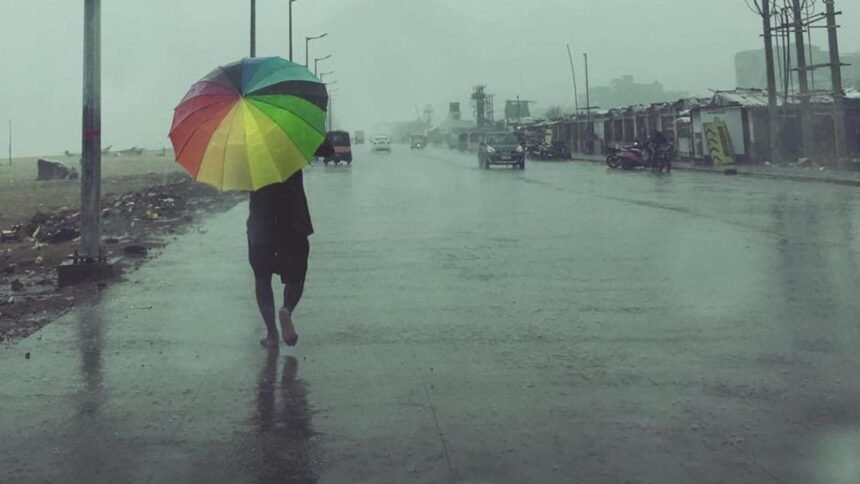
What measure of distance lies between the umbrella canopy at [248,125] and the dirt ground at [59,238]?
2.74 m

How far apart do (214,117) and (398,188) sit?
20.6 metres

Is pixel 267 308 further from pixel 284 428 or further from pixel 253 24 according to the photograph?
pixel 253 24

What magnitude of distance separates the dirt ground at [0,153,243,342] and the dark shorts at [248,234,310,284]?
2396 mm

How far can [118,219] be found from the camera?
→ 17.6 m

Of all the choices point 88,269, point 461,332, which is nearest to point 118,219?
point 88,269

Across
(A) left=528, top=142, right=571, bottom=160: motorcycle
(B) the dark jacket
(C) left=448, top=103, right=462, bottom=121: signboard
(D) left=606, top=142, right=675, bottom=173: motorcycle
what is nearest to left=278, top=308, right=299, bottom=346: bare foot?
(B) the dark jacket

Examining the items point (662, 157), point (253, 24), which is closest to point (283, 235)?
point (253, 24)

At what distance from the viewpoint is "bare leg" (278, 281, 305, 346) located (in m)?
6.05

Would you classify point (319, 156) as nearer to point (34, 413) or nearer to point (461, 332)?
point (461, 332)

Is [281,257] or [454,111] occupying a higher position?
[454,111]

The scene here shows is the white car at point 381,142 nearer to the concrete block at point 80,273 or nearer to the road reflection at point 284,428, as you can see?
the concrete block at point 80,273

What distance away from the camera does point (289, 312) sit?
615 centimetres

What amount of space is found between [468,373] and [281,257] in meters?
1.67

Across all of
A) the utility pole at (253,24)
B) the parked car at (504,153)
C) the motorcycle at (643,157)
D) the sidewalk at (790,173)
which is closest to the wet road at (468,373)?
the sidewalk at (790,173)
